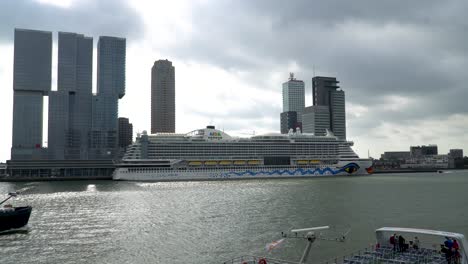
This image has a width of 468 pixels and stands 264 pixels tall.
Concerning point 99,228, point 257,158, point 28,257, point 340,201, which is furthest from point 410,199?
point 257,158

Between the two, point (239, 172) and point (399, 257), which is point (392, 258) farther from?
point (239, 172)

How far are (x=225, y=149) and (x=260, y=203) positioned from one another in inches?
3039

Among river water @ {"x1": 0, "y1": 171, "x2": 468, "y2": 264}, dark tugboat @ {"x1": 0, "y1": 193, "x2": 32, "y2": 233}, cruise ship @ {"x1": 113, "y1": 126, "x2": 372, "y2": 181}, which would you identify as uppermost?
cruise ship @ {"x1": 113, "y1": 126, "x2": 372, "y2": 181}

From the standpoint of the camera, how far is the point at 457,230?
34.3 m

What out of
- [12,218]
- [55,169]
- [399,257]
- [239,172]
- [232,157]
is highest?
[232,157]

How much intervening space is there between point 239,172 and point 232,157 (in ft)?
20.7

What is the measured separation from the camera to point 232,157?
130500mm

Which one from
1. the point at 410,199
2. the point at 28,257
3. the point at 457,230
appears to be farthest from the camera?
the point at 410,199

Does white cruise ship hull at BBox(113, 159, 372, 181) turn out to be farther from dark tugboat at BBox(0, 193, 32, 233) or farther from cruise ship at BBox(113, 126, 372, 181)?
dark tugboat at BBox(0, 193, 32, 233)

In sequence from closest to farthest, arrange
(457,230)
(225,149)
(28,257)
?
(28,257)
(457,230)
(225,149)

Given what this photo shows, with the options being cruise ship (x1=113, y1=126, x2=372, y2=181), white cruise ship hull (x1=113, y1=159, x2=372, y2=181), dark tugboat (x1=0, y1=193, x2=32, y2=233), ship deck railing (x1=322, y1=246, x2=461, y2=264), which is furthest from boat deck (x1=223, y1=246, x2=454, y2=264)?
cruise ship (x1=113, y1=126, x2=372, y2=181)

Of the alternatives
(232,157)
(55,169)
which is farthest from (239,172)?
(55,169)

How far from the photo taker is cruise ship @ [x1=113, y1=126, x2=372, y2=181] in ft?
394

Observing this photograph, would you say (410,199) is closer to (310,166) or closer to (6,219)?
(6,219)
